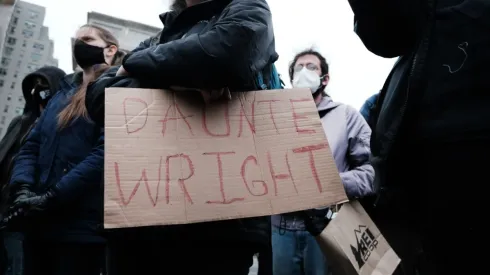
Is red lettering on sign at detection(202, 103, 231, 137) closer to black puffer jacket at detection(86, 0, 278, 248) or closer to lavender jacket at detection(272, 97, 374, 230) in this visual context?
black puffer jacket at detection(86, 0, 278, 248)

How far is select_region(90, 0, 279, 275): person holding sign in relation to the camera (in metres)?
1.53

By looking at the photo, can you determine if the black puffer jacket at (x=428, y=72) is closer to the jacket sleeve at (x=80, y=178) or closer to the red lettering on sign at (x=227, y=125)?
the red lettering on sign at (x=227, y=125)

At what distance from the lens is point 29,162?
2.88m

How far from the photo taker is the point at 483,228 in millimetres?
1149

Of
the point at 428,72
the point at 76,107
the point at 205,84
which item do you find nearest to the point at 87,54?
the point at 76,107

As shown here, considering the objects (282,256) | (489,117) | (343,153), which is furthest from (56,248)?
(489,117)

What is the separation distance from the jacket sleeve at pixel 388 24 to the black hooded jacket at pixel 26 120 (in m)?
2.88

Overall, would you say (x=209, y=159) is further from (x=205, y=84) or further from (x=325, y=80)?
(x=325, y=80)

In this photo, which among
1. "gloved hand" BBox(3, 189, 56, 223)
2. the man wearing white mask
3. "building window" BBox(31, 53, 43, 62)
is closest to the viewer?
"gloved hand" BBox(3, 189, 56, 223)

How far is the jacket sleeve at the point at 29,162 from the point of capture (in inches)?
109

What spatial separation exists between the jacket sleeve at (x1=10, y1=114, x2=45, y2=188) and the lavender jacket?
4.85 feet

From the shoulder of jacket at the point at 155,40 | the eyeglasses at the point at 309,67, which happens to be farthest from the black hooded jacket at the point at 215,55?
the eyeglasses at the point at 309,67

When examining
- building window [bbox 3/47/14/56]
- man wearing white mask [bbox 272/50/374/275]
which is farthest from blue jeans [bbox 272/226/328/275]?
building window [bbox 3/47/14/56]

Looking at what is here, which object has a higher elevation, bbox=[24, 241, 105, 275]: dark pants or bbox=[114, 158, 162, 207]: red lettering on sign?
bbox=[114, 158, 162, 207]: red lettering on sign
